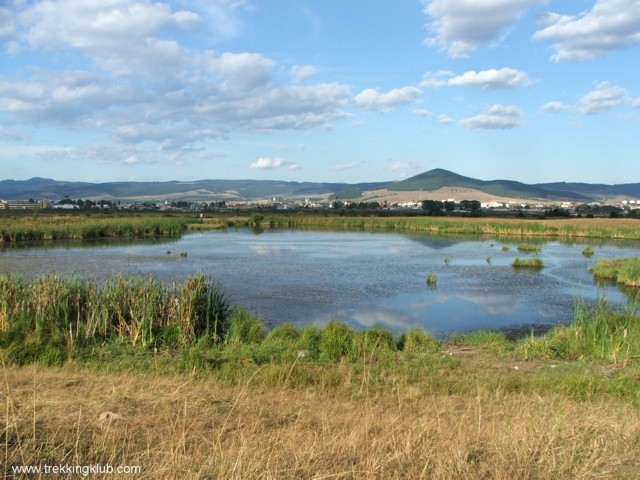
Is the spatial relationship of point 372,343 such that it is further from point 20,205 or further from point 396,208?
point 396,208

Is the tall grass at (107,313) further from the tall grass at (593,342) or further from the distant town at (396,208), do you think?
the distant town at (396,208)

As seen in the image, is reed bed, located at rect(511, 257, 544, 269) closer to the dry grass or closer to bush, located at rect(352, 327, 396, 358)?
bush, located at rect(352, 327, 396, 358)

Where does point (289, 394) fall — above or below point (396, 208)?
below

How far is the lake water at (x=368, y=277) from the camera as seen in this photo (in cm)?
1670

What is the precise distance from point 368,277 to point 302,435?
19.5 metres

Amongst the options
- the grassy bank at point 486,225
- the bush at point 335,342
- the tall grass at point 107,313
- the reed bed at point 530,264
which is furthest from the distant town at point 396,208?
the tall grass at point 107,313

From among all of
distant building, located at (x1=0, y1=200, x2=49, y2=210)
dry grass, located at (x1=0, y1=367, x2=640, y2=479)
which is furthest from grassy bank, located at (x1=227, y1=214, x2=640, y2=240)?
dry grass, located at (x1=0, y1=367, x2=640, y2=479)

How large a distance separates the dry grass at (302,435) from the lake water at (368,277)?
27.9ft

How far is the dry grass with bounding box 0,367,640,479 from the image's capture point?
14.3 ft

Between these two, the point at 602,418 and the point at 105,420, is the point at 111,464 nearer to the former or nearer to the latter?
the point at 105,420

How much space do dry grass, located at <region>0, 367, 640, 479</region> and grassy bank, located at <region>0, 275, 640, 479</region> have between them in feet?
0.07

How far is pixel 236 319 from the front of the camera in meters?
12.1

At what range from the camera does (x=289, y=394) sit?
7141mm

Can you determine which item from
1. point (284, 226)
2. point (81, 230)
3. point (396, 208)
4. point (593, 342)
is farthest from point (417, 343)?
point (396, 208)
